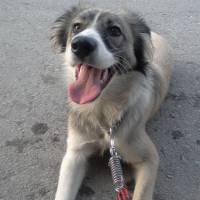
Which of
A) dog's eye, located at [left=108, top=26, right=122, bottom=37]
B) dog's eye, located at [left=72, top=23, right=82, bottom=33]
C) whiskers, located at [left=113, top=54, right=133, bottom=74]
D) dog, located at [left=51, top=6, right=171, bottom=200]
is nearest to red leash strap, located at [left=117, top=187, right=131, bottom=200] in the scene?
dog, located at [left=51, top=6, right=171, bottom=200]

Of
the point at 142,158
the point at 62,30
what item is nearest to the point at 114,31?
the point at 62,30

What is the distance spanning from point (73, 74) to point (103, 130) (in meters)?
0.48

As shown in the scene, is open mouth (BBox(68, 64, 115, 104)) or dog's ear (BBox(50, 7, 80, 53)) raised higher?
dog's ear (BBox(50, 7, 80, 53))

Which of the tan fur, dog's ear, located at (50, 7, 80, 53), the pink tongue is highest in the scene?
dog's ear, located at (50, 7, 80, 53)

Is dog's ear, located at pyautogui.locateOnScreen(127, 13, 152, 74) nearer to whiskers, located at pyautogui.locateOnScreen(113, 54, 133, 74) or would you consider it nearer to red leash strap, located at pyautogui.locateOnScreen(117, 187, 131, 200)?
whiskers, located at pyautogui.locateOnScreen(113, 54, 133, 74)

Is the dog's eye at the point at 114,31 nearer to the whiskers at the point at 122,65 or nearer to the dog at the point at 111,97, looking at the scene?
the dog at the point at 111,97

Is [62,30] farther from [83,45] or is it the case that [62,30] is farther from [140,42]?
[83,45]

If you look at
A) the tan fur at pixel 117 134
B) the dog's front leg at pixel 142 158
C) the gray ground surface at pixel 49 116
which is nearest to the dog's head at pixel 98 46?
the tan fur at pixel 117 134

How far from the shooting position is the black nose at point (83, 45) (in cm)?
288

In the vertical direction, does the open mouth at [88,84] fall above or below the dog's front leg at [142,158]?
above

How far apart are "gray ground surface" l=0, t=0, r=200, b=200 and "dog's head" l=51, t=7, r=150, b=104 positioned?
616 millimetres

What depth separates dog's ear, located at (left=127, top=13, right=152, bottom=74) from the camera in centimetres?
338

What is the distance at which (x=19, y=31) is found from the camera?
532 cm

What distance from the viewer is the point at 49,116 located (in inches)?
156
